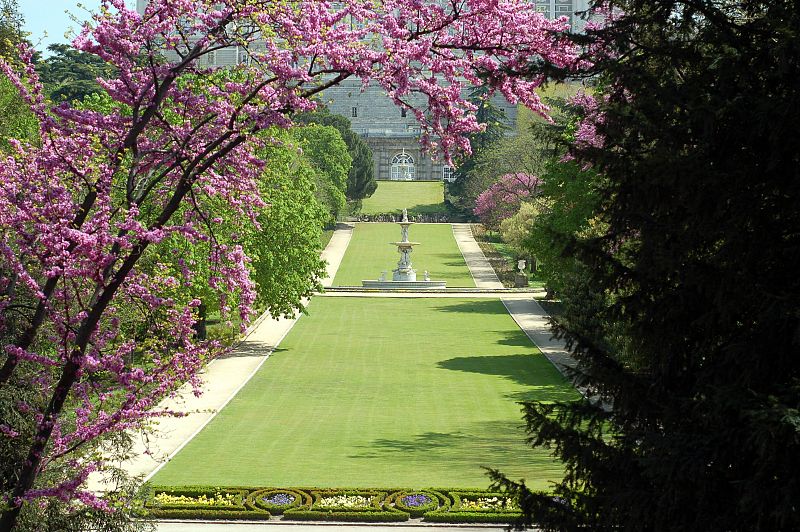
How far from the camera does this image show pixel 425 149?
8.17 m

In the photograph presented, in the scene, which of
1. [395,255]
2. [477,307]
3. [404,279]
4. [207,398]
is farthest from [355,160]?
[207,398]

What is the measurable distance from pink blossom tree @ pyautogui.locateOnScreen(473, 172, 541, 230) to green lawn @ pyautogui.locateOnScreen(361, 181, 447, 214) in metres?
24.9

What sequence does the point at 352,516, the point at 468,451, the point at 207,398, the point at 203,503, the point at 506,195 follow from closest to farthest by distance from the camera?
the point at 352,516 → the point at 203,503 → the point at 468,451 → the point at 207,398 → the point at 506,195

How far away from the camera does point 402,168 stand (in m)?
135

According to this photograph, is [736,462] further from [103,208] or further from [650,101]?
[103,208]

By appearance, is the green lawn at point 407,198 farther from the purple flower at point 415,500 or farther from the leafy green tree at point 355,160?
the purple flower at point 415,500

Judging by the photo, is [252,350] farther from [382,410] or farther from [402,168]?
[402,168]

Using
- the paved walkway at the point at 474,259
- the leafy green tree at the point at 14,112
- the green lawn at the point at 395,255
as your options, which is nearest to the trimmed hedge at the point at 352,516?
the leafy green tree at the point at 14,112

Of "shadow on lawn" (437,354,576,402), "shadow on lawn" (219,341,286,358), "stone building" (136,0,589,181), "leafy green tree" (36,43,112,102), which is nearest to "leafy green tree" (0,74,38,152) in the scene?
"shadow on lawn" (219,341,286,358)

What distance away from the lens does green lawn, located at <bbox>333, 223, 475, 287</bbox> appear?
68.4m

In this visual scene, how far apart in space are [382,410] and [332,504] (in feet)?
38.5

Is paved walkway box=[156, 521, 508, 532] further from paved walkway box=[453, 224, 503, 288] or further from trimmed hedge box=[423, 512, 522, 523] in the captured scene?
paved walkway box=[453, 224, 503, 288]

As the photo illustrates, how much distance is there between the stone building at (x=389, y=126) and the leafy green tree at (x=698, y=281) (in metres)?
115

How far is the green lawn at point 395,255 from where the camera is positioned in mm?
68375
